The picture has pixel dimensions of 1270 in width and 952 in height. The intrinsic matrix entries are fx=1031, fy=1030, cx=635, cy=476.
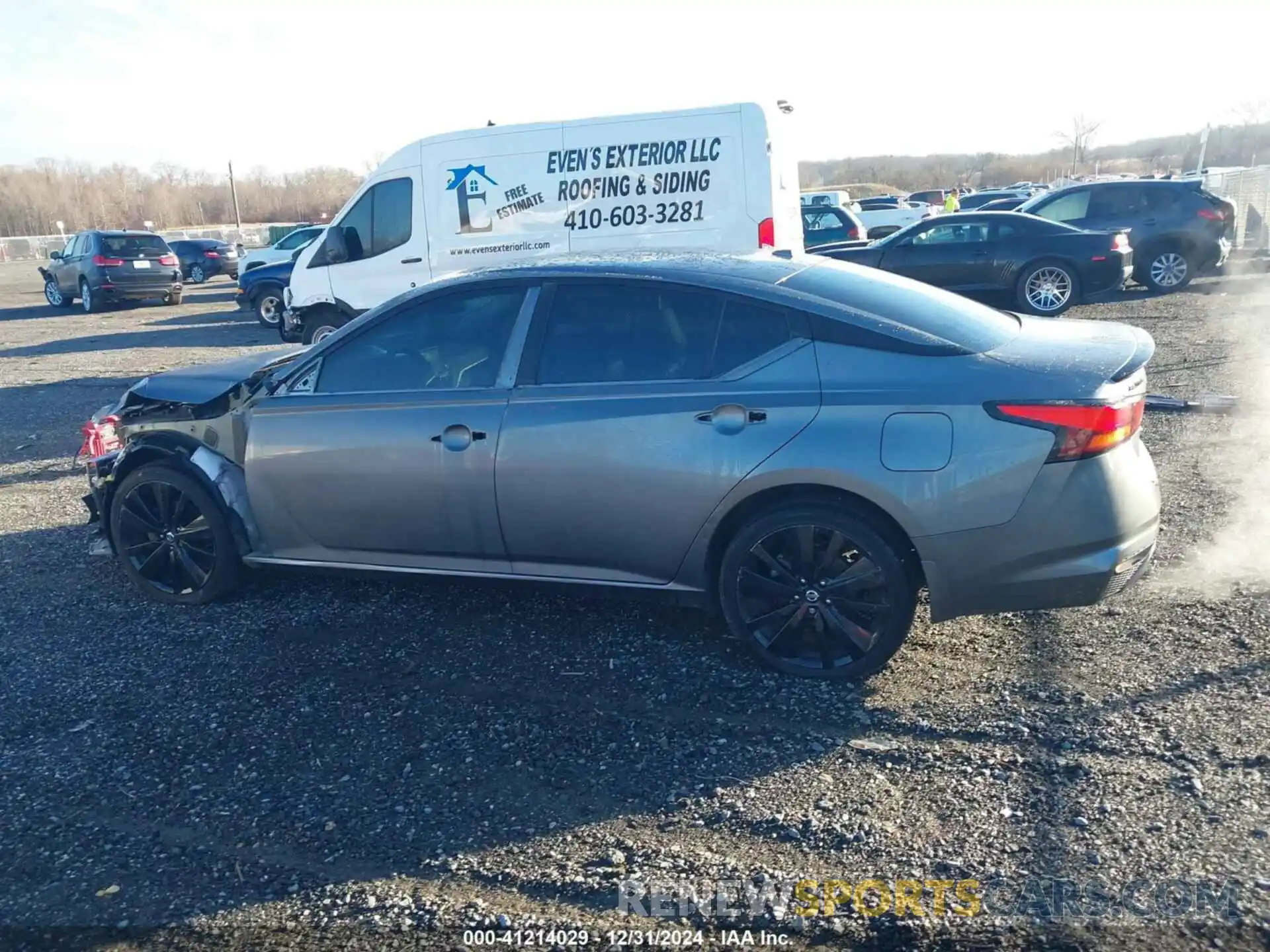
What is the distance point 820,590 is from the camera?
13.1ft

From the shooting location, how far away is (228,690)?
426 cm

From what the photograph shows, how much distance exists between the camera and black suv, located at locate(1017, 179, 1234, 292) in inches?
623

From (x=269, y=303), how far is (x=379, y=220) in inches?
310

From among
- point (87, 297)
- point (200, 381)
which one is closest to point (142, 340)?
point (87, 297)

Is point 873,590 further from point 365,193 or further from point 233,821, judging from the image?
point 365,193

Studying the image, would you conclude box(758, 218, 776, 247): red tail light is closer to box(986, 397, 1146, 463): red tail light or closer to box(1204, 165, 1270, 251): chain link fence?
box(986, 397, 1146, 463): red tail light

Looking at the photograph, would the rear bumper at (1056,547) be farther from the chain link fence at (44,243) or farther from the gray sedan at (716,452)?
the chain link fence at (44,243)

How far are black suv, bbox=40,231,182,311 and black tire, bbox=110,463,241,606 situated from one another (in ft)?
63.7

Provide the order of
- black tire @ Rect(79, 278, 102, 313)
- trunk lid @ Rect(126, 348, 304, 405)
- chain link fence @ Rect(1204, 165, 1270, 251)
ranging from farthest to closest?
1. black tire @ Rect(79, 278, 102, 313)
2. chain link fence @ Rect(1204, 165, 1270, 251)
3. trunk lid @ Rect(126, 348, 304, 405)

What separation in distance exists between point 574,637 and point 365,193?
7.49 metres

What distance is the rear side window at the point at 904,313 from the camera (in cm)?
395

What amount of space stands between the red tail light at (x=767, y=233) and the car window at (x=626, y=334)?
546 centimetres

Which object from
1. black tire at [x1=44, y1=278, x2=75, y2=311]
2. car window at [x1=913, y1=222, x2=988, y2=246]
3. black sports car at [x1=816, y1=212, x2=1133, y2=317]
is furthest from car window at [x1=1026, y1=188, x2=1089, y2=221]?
black tire at [x1=44, y1=278, x2=75, y2=311]

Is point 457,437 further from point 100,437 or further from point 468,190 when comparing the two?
point 468,190
